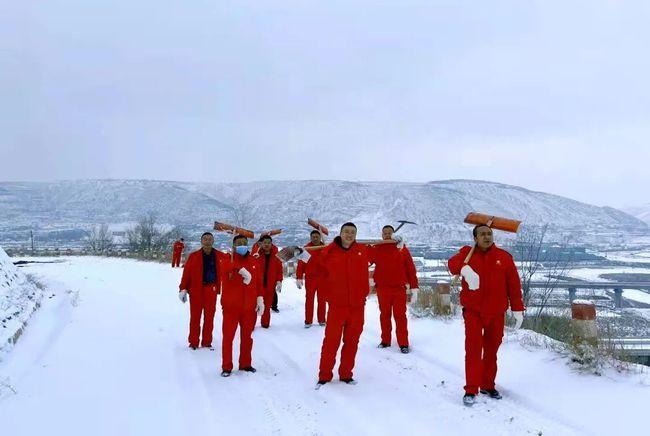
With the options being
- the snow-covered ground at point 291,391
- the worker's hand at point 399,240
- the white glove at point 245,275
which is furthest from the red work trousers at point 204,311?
the worker's hand at point 399,240

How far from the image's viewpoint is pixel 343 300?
674cm

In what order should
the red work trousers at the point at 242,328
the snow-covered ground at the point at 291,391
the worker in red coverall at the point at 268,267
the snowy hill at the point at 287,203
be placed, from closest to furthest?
1. the snow-covered ground at the point at 291,391
2. the red work trousers at the point at 242,328
3. the worker in red coverall at the point at 268,267
4. the snowy hill at the point at 287,203

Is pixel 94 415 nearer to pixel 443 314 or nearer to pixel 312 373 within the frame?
pixel 312 373

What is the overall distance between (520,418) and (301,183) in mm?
175355

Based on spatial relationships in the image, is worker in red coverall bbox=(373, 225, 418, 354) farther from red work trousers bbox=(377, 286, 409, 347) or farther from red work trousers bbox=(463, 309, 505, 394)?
red work trousers bbox=(463, 309, 505, 394)

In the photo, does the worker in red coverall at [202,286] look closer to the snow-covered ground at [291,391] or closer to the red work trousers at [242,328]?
the snow-covered ground at [291,391]

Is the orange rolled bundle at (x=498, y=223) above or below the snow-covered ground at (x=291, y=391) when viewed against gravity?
above

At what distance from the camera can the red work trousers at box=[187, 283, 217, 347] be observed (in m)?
8.98

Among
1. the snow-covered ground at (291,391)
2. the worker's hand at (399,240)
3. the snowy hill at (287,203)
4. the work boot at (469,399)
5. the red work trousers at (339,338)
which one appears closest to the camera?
the snow-covered ground at (291,391)

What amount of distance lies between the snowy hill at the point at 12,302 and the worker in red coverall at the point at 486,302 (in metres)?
7.28

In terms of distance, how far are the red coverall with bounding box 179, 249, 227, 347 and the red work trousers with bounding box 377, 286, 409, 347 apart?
2775 mm

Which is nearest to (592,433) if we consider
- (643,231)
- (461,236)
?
(461,236)

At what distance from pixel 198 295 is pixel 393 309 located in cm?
329

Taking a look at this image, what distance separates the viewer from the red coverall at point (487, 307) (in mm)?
5938
